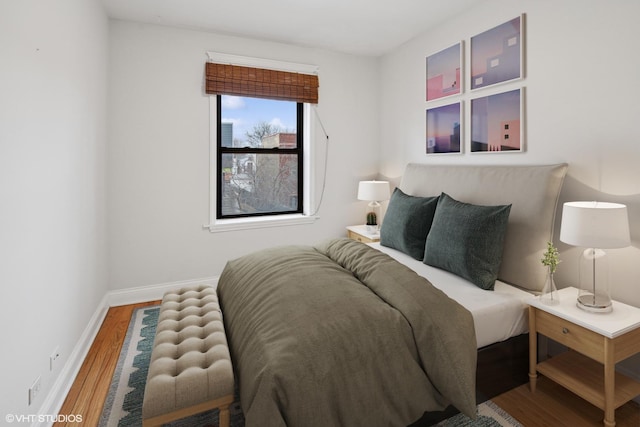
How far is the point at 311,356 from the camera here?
133 cm

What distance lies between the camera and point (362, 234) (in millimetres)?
3652

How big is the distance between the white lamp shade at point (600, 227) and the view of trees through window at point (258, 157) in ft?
9.07

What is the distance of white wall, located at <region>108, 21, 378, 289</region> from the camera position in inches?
121

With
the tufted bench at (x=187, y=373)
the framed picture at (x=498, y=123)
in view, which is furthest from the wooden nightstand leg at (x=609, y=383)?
the tufted bench at (x=187, y=373)

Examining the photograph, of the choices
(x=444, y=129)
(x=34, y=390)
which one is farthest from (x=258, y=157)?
(x=34, y=390)

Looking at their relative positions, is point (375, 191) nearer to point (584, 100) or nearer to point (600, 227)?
point (584, 100)

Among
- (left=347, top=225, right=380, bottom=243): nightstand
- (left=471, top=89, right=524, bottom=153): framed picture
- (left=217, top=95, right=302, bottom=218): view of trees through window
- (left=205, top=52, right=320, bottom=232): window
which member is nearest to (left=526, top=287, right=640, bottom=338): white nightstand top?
(left=471, top=89, right=524, bottom=153): framed picture

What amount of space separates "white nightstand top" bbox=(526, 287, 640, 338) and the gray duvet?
502mm

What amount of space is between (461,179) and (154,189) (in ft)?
8.97

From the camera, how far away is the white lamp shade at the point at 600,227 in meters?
1.63

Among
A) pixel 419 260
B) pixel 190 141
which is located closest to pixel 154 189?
pixel 190 141

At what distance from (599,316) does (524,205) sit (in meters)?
0.75

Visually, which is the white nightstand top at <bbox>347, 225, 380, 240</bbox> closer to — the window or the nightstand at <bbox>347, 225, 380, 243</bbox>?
the nightstand at <bbox>347, 225, 380, 243</bbox>

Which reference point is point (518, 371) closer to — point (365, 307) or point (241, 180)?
point (365, 307)
